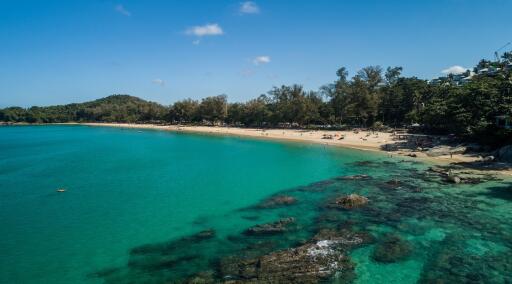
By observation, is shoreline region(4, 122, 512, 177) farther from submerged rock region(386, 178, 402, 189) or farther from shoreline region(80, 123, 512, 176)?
submerged rock region(386, 178, 402, 189)

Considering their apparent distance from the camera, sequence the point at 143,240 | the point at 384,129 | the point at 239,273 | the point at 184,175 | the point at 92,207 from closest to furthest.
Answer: the point at 239,273
the point at 143,240
the point at 92,207
the point at 184,175
the point at 384,129

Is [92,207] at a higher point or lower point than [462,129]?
lower

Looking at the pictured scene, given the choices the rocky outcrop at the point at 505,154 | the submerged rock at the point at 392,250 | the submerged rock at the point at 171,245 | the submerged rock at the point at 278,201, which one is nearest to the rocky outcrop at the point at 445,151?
the rocky outcrop at the point at 505,154

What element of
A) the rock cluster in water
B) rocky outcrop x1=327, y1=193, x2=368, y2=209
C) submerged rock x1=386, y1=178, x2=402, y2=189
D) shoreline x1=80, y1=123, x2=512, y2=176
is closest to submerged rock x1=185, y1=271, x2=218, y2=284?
the rock cluster in water

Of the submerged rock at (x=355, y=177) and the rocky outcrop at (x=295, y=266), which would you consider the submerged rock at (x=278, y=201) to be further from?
the submerged rock at (x=355, y=177)

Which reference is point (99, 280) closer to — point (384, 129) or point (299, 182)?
point (299, 182)

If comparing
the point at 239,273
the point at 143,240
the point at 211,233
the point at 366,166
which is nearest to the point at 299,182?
the point at 366,166

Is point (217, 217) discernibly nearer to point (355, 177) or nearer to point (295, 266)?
point (295, 266)
